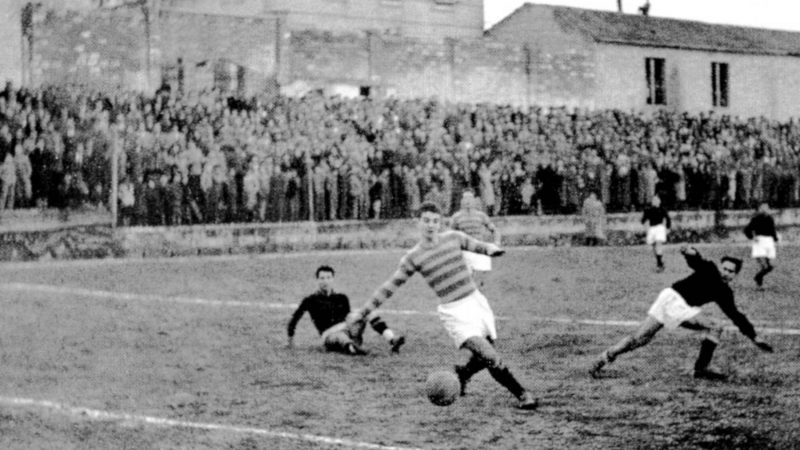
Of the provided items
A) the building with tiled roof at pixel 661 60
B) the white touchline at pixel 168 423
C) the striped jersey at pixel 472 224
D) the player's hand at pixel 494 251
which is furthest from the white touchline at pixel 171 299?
the building with tiled roof at pixel 661 60

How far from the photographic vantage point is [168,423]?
922cm

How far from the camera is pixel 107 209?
918 inches

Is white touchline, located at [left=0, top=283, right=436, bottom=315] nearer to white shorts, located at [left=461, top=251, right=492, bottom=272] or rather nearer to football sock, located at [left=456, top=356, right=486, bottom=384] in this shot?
white shorts, located at [left=461, top=251, right=492, bottom=272]

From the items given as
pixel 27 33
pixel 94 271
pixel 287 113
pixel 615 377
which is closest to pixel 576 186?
pixel 287 113

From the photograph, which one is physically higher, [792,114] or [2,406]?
[792,114]

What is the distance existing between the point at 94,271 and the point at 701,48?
31.5 m

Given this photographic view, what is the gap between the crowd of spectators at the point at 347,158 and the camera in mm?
23062

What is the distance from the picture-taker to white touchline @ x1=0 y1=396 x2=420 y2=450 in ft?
27.8

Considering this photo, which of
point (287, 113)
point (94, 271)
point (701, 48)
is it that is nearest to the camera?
point (94, 271)

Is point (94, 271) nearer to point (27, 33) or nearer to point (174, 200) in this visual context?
point (174, 200)

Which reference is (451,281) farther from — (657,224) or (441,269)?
(657,224)

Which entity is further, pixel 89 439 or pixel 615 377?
pixel 615 377

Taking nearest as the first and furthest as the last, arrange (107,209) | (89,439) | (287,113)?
1. (89,439)
2. (107,209)
3. (287,113)

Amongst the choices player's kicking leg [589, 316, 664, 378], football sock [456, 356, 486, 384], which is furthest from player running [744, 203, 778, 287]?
football sock [456, 356, 486, 384]
